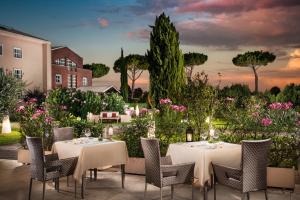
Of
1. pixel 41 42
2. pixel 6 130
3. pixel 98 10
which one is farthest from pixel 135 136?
pixel 41 42

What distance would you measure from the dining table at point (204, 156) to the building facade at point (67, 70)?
115 feet

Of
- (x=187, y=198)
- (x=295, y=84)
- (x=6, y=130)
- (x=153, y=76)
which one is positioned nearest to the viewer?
(x=187, y=198)

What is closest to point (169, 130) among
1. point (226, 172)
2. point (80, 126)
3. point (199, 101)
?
point (199, 101)

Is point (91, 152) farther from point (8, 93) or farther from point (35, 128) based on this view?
point (8, 93)

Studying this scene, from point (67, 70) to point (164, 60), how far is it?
1194 inches

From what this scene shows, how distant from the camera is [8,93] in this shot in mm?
16062

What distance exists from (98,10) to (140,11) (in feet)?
13.8

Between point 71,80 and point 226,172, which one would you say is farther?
point 71,80

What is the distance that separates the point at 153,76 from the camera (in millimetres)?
15984

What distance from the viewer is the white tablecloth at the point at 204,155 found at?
6.55 metres

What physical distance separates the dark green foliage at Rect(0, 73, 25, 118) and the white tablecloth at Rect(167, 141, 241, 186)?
10462mm

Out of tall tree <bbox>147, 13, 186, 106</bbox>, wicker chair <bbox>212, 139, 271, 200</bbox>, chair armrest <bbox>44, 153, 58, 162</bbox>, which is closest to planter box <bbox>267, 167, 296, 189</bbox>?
wicker chair <bbox>212, 139, 271, 200</bbox>

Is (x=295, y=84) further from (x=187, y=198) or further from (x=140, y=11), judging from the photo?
(x=187, y=198)

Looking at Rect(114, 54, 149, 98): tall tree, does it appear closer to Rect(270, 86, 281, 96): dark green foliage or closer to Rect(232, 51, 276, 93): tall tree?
Rect(232, 51, 276, 93): tall tree
